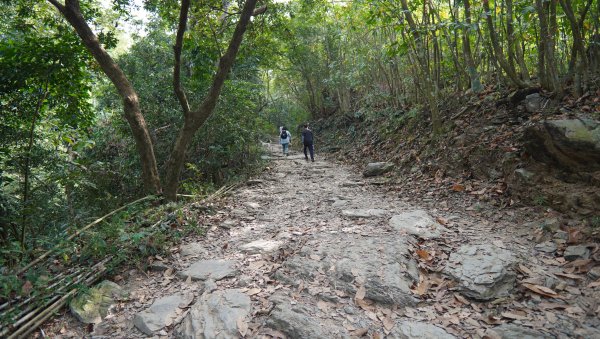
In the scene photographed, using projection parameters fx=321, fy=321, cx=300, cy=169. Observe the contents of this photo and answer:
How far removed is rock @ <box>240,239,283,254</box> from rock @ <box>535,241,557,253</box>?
9.99 ft

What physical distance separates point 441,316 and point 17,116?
19.2 ft

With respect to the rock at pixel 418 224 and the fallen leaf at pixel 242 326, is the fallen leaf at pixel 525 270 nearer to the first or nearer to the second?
the rock at pixel 418 224

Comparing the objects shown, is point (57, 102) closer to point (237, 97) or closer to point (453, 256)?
point (237, 97)

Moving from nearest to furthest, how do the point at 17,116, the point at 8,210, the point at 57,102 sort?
the point at 8,210
the point at 17,116
the point at 57,102

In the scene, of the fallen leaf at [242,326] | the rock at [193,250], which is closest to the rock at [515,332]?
the fallen leaf at [242,326]

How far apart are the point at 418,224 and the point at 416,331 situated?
209cm

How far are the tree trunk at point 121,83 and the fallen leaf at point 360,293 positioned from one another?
4.21 metres

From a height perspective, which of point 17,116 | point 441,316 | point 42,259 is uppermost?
point 17,116

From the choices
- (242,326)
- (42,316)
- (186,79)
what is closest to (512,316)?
(242,326)

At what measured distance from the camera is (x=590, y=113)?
181 inches

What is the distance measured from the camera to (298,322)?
269 centimetres

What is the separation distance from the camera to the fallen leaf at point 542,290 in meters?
2.81

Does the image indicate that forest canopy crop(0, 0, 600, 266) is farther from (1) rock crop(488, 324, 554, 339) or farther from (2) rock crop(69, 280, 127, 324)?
(1) rock crop(488, 324, 554, 339)

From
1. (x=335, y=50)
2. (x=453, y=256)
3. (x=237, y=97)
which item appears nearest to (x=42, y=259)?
(x=453, y=256)
